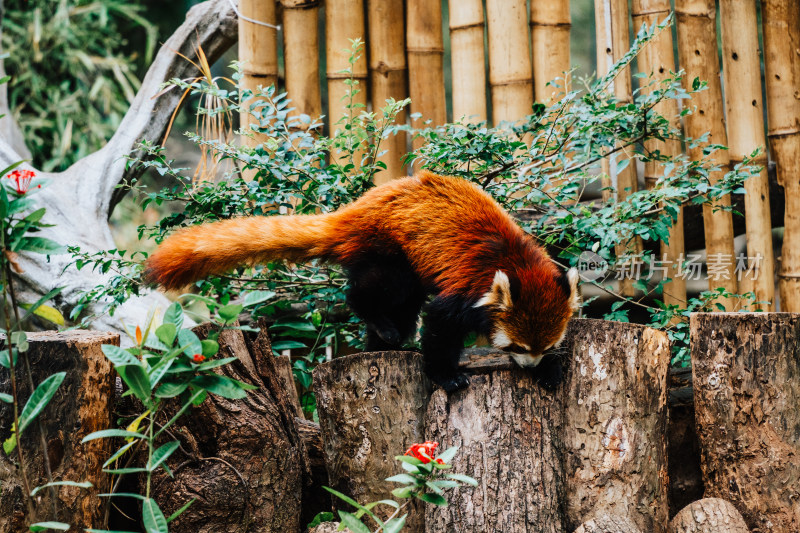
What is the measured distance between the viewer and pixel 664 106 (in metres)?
3.43

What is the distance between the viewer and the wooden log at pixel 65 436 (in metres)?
1.88

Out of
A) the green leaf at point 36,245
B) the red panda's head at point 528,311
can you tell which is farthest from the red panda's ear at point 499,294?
the green leaf at point 36,245

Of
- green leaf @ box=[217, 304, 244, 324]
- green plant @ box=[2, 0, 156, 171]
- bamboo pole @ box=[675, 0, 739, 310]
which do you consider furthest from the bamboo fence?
green plant @ box=[2, 0, 156, 171]

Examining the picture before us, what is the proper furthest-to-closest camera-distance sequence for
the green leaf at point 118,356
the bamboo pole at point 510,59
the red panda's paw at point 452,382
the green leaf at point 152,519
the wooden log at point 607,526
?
1. the bamboo pole at point 510,59
2. the red panda's paw at point 452,382
3. the wooden log at point 607,526
4. the green leaf at point 118,356
5. the green leaf at point 152,519

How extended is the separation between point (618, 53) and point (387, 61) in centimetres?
120

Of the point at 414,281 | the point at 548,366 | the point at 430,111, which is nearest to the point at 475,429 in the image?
the point at 548,366

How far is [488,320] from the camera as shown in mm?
2375

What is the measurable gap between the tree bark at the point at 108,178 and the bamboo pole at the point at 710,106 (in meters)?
2.42

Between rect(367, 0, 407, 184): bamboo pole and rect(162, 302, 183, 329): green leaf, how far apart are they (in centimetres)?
205

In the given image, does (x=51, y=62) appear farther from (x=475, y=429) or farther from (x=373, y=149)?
(x=475, y=429)

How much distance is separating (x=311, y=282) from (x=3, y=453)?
1.52 meters

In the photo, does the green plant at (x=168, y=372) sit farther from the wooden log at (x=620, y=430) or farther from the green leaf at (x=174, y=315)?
the wooden log at (x=620, y=430)

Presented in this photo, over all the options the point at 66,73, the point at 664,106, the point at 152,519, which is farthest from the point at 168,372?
the point at 66,73

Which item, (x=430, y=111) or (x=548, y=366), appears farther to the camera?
(x=430, y=111)
